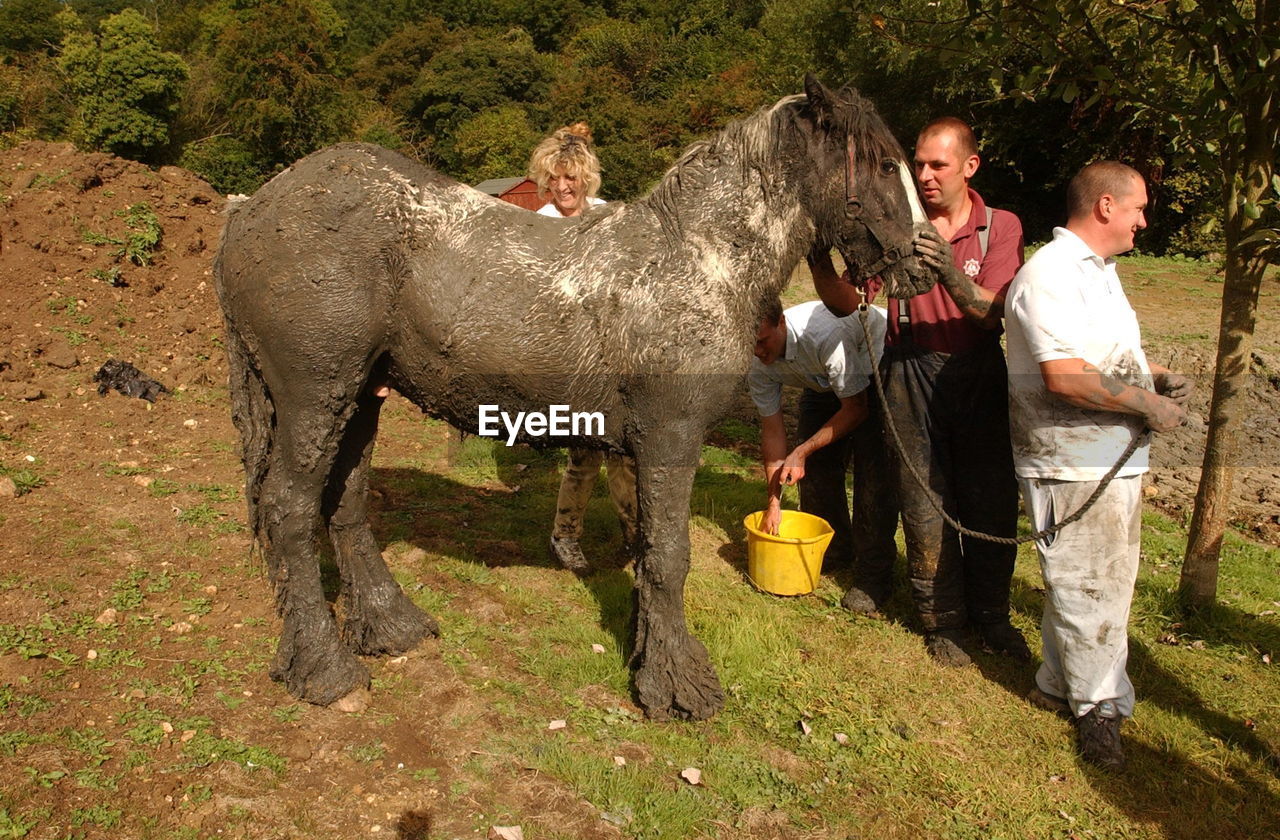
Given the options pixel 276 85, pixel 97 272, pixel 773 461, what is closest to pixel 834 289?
pixel 773 461

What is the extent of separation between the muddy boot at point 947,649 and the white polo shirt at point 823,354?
144 centimetres

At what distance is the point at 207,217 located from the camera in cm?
1030

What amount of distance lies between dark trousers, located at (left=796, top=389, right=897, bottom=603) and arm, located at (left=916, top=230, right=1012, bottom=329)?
1119mm

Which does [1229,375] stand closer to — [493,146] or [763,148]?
[763,148]

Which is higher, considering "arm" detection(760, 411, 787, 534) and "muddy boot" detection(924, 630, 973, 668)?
"arm" detection(760, 411, 787, 534)

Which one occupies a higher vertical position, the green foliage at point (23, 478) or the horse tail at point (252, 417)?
the horse tail at point (252, 417)

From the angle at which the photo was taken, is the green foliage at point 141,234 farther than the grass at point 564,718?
Yes

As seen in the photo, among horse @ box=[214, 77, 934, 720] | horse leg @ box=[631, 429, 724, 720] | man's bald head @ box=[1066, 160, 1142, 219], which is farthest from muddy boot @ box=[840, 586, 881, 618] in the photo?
man's bald head @ box=[1066, 160, 1142, 219]

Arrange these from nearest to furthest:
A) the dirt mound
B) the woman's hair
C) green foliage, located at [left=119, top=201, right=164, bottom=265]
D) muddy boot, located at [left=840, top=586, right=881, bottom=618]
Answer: muddy boot, located at [left=840, top=586, right=881, bottom=618] < the woman's hair < the dirt mound < green foliage, located at [left=119, top=201, right=164, bottom=265]

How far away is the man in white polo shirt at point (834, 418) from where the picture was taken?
465cm

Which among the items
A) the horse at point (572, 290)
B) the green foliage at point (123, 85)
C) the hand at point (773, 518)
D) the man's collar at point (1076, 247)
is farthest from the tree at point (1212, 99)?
the green foliage at point (123, 85)

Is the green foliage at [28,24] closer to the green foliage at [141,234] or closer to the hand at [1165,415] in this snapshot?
the green foliage at [141,234]

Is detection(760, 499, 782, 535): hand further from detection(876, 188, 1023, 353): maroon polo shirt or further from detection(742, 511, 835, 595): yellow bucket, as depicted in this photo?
detection(876, 188, 1023, 353): maroon polo shirt

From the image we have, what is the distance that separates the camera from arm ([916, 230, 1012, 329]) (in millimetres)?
3211
